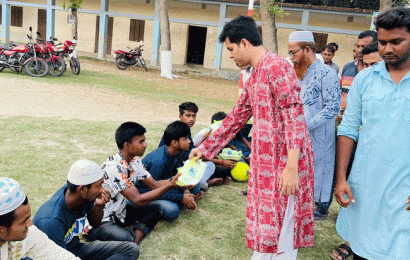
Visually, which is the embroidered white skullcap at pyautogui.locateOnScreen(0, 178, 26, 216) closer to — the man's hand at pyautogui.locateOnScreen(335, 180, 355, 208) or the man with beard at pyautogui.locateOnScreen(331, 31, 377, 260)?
the man's hand at pyautogui.locateOnScreen(335, 180, 355, 208)

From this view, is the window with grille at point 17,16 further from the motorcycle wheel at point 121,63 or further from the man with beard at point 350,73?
the man with beard at point 350,73

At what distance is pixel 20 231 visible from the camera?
1722 mm

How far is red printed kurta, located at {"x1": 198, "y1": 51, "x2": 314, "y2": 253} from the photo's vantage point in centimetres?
212

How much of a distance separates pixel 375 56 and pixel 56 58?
36.4ft

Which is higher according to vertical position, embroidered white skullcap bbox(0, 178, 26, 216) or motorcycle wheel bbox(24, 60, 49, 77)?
embroidered white skullcap bbox(0, 178, 26, 216)

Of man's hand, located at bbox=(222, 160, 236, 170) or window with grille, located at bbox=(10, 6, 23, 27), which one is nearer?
man's hand, located at bbox=(222, 160, 236, 170)

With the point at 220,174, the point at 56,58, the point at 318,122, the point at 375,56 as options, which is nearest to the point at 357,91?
the point at 318,122

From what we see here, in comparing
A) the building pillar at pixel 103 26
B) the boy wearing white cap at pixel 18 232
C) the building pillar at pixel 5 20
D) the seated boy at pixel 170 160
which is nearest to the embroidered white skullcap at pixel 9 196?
Result: the boy wearing white cap at pixel 18 232

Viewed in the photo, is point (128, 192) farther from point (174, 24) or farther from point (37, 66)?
point (174, 24)

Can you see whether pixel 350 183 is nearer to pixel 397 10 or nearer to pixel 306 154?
pixel 306 154

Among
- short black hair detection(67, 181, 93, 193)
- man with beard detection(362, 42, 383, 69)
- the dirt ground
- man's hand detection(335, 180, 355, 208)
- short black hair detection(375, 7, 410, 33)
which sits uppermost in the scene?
short black hair detection(375, 7, 410, 33)

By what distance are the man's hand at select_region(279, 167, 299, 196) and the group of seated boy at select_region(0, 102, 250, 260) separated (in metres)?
1.06

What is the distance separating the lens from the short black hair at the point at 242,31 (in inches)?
86.7

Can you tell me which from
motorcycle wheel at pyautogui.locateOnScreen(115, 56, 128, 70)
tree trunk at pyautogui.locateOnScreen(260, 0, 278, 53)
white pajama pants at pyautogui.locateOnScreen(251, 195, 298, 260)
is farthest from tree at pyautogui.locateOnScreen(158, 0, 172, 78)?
white pajama pants at pyautogui.locateOnScreen(251, 195, 298, 260)
